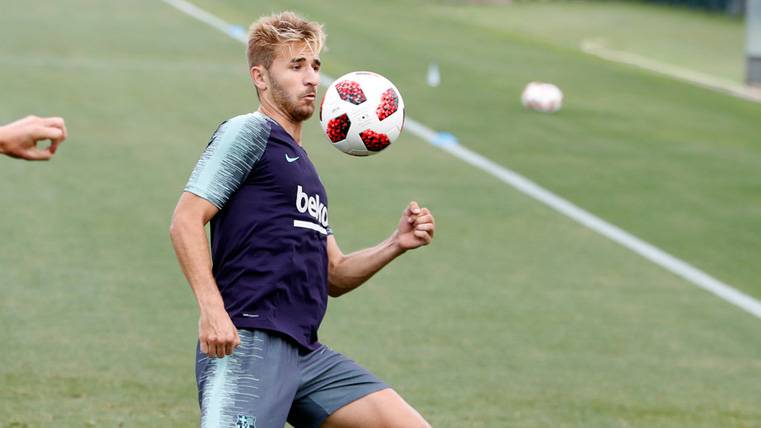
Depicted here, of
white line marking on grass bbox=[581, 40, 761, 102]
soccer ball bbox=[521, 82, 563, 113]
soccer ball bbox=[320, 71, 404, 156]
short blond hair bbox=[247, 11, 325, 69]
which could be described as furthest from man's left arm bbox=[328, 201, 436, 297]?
white line marking on grass bbox=[581, 40, 761, 102]

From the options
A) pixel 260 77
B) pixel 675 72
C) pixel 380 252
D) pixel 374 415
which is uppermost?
pixel 260 77

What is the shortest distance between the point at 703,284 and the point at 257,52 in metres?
7.47

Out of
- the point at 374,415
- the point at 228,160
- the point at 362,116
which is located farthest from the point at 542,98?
the point at 228,160

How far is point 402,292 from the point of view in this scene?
12.0m

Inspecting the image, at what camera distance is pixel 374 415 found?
621 centimetres

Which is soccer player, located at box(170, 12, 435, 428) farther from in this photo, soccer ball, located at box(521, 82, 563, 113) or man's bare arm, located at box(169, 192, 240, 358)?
soccer ball, located at box(521, 82, 563, 113)

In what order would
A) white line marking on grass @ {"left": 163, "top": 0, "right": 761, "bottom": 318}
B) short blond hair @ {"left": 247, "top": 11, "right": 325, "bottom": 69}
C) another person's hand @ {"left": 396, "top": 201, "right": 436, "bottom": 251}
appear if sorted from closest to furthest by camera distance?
short blond hair @ {"left": 247, "top": 11, "right": 325, "bottom": 69}
another person's hand @ {"left": 396, "top": 201, "right": 436, "bottom": 251}
white line marking on grass @ {"left": 163, "top": 0, "right": 761, "bottom": 318}

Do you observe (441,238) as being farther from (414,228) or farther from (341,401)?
(341,401)

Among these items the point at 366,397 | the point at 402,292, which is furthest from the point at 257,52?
the point at 402,292

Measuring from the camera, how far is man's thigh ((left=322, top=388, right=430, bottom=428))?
244 inches

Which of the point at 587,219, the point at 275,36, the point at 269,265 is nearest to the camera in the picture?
the point at 269,265

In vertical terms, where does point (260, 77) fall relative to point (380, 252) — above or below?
above

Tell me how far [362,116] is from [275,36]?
831 mm

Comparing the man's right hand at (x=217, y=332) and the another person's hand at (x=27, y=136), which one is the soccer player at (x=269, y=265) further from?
the another person's hand at (x=27, y=136)
